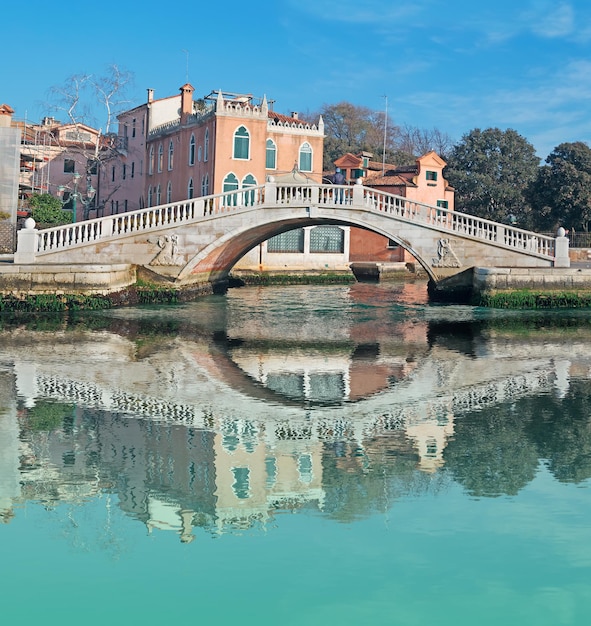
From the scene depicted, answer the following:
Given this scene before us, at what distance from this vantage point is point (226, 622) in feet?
16.9

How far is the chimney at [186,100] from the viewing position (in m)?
38.9

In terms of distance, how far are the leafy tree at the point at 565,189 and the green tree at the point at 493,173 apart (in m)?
3.54

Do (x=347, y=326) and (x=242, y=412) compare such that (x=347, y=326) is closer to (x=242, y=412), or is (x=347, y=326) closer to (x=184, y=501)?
(x=242, y=412)

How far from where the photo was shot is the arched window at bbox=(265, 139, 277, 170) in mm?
35125

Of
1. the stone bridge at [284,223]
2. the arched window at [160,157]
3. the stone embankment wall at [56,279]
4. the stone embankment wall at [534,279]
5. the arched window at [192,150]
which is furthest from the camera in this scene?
the arched window at [160,157]

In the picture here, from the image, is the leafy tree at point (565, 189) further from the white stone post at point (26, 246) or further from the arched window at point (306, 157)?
the white stone post at point (26, 246)

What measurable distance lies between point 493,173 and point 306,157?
810 inches

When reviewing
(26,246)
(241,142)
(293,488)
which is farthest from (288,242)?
(293,488)

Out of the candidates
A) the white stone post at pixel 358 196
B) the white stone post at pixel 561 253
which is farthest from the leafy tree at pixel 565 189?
the white stone post at pixel 358 196

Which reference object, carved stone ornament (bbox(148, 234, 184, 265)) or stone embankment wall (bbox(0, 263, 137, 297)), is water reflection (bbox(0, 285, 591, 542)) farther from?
carved stone ornament (bbox(148, 234, 184, 265))

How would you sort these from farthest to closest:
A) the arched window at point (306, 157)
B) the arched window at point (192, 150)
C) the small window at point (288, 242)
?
the arched window at point (192, 150), the arched window at point (306, 157), the small window at point (288, 242)

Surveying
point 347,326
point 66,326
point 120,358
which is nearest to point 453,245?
point 347,326

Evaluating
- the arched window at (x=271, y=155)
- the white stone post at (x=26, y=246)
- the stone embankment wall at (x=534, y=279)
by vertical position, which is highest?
the arched window at (x=271, y=155)


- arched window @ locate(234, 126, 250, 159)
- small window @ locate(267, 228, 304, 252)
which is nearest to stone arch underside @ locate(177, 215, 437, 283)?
small window @ locate(267, 228, 304, 252)
